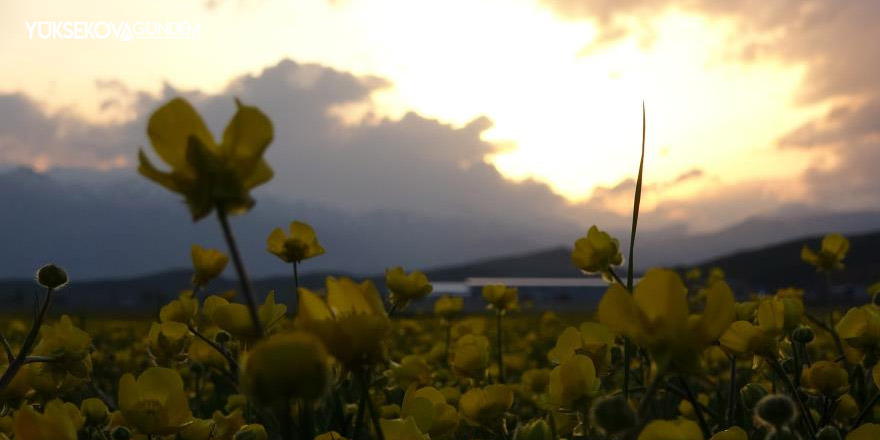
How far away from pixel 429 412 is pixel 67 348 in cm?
89

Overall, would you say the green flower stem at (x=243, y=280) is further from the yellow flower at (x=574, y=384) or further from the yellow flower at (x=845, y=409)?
the yellow flower at (x=845, y=409)

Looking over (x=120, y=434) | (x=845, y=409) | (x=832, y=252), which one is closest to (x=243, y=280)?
(x=120, y=434)

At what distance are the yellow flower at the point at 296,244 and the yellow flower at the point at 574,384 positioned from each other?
3.25 feet

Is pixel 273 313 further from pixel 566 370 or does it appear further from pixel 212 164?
pixel 212 164

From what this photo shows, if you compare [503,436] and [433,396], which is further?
[503,436]

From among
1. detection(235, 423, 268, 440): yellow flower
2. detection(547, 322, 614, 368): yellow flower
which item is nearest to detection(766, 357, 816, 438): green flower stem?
detection(547, 322, 614, 368): yellow flower

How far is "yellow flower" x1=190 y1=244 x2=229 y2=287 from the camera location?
8.73ft

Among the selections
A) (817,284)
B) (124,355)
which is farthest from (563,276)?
(124,355)

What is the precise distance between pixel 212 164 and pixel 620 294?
18.5 inches

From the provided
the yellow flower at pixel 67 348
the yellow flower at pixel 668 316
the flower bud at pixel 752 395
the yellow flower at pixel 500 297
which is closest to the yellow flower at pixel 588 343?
the flower bud at pixel 752 395

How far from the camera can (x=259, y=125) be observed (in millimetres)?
809

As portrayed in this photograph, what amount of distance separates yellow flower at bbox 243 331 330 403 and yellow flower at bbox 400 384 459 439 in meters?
0.80

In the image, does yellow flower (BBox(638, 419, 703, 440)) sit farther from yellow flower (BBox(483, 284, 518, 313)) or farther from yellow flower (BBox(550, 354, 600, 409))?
yellow flower (BBox(483, 284, 518, 313))

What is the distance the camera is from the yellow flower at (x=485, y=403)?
1856 mm
